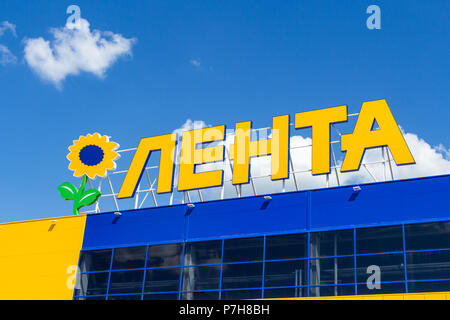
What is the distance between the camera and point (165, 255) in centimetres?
3888

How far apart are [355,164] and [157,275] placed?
14.0 m

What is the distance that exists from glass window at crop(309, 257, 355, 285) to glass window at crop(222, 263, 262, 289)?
10.9 feet

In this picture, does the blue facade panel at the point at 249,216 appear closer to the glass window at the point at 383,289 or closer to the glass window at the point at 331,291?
the glass window at the point at 331,291

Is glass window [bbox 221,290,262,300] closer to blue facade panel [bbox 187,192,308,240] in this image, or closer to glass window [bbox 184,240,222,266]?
glass window [bbox 184,240,222,266]

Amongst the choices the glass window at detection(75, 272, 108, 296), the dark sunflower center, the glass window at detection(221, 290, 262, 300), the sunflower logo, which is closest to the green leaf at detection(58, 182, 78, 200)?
the sunflower logo

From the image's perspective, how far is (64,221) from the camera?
1700 inches

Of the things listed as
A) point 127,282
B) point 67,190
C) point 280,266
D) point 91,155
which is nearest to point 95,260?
point 127,282

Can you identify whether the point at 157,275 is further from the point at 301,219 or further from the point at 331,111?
the point at 331,111

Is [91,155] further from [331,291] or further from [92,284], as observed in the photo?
[331,291]

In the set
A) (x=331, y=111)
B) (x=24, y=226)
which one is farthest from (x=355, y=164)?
(x=24, y=226)

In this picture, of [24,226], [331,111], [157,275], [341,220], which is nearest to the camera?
[341,220]

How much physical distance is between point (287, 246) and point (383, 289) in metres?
5.91

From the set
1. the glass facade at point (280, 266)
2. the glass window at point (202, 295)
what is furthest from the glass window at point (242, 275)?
the glass window at point (202, 295)
